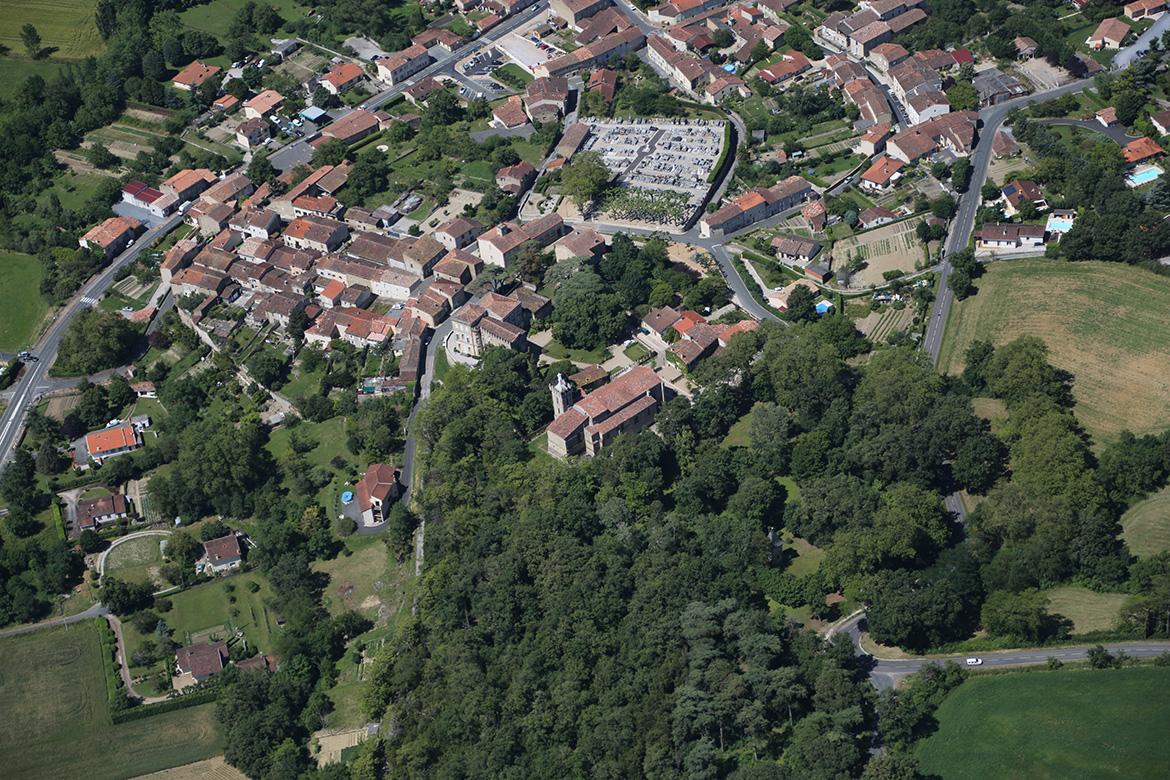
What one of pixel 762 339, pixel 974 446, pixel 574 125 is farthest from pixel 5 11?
pixel 974 446

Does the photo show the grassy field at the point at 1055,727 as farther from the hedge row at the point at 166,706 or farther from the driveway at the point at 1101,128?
the driveway at the point at 1101,128

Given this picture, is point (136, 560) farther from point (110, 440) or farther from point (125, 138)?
point (125, 138)

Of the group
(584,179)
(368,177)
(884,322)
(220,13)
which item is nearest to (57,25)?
(220,13)

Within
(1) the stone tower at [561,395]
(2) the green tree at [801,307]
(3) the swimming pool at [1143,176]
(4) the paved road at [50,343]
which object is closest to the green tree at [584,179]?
(2) the green tree at [801,307]

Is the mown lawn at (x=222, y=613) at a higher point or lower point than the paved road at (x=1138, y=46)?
lower

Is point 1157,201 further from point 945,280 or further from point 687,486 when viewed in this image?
point 687,486

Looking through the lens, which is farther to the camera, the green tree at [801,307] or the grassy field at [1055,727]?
the green tree at [801,307]
